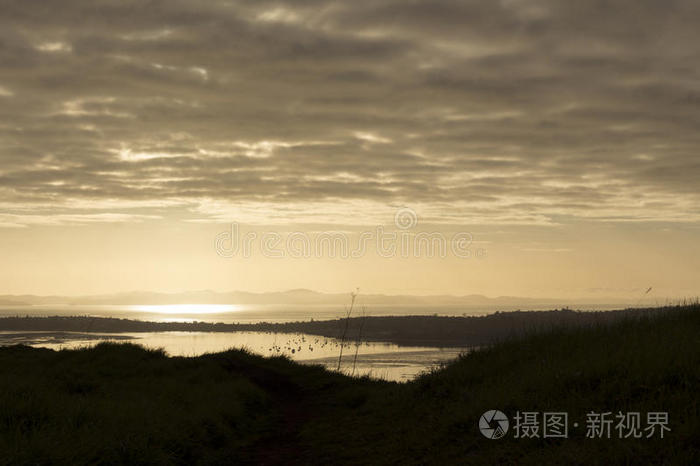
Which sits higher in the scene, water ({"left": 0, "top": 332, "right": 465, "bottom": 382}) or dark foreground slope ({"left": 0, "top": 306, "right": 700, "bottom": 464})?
dark foreground slope ({"left": 0, "top": 306, "right": 700, "bottom": 464})

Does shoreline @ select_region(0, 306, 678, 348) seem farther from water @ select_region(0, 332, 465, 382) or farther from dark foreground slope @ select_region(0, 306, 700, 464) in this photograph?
dark foreground slope @ select_region(0, 306, 700, 464)

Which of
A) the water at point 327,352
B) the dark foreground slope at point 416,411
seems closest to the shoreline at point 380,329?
the water at point 327,352

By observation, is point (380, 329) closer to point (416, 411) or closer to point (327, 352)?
point (327, 352)

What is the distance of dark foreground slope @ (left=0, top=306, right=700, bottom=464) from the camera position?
35.7 ft

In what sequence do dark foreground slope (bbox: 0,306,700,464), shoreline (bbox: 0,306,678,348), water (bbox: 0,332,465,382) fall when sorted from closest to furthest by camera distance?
dark foreground slope (bbox: 0,306,700,464) → water (bbox: 0,332,465,382) → shoreline (bbox: 0,306,678,348)

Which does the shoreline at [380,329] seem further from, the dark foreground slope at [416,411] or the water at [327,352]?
the dark foreground slope at [416,411]

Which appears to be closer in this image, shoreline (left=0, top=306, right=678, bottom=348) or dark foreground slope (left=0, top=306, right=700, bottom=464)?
dark foreground slope (left=0, top=306, right=700, bottom=464)

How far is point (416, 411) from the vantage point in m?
16.8

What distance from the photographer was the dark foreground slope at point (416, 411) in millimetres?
10883

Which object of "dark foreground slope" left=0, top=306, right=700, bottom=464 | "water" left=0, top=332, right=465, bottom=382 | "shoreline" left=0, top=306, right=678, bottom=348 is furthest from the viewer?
"shoreline" left=0, top=306, right=678, bottom=348

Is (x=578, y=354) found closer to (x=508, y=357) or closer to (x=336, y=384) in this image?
(x=508, y=357)

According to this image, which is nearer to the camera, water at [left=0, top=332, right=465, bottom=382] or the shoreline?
water at [left=0, top=332, right=465, bottom=382]

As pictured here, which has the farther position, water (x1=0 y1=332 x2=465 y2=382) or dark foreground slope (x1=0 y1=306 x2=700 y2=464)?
water (x1=0 y1=332 x2=465 y2=382)

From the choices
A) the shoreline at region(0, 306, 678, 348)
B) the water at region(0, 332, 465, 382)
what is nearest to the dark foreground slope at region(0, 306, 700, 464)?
the water at region(0, 332, 465, 382)
